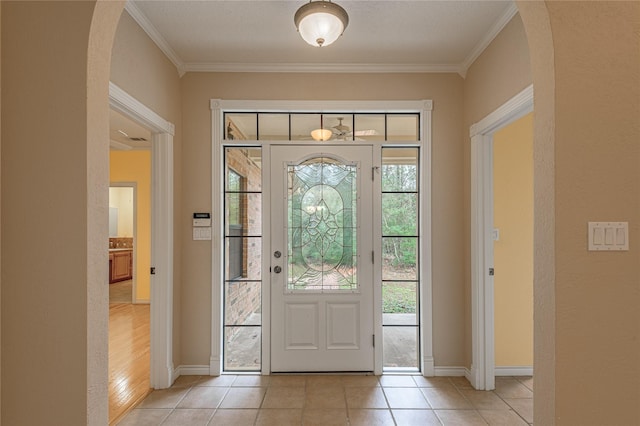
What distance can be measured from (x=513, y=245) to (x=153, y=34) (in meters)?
3.40

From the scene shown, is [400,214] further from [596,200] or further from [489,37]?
[596,200]

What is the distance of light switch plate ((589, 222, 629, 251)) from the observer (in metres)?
1.32

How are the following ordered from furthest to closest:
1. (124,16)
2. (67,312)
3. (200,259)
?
(200,259), (124,16), (67,312)

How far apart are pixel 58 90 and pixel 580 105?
1915 mm

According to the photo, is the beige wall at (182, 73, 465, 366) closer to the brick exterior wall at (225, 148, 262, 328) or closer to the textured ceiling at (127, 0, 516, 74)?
the textured ceiling at (127, 0, 516, 74)

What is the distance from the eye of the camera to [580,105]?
1.32m

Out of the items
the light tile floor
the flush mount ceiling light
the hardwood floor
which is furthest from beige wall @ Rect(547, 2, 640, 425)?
the hardwood floor

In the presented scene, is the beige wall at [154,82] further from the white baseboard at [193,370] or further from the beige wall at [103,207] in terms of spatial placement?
the beige wall at [103,207]

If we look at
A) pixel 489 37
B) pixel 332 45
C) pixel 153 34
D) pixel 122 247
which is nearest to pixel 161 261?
pixel 153 34

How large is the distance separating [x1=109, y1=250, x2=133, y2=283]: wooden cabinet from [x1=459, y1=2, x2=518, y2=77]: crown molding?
25.0 feet

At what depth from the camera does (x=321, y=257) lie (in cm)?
320

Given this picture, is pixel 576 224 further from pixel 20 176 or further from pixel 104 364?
pixel 20 176

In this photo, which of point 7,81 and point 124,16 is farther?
point 124,16

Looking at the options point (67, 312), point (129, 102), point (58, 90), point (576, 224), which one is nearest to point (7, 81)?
point (58, 90)
